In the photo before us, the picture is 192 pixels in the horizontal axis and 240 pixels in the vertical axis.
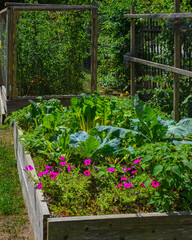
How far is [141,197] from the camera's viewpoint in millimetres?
3436

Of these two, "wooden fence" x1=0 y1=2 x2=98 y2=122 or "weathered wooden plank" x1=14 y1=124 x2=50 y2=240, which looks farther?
"wooden fence" x1=0 y1=2 x2=98 y2=122

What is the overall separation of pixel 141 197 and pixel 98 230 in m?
0.54

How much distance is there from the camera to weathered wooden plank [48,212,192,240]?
119 inches

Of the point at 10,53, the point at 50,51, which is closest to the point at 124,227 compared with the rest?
the point at 10,53

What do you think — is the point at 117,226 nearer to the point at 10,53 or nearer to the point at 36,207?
the point at 36,207

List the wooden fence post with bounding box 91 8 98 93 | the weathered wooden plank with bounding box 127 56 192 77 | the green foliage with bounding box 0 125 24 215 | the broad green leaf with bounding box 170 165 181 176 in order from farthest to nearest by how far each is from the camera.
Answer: the wooden fence post with bounding box 91 8 98 93, the weathered wooden plank with bounding box 127 56 192 77, the green foliage with bounding box 0 125 24 215, the broad green leaf with bounding box 170 165 181 176

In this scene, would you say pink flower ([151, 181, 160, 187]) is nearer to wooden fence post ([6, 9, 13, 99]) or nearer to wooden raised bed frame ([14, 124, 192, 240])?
wooden raised bed frame ([14, 124, 192, 240])

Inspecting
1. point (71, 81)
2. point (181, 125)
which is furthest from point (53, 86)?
point (181, 125)

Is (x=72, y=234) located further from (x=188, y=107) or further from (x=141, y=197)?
(x=188, y=107)

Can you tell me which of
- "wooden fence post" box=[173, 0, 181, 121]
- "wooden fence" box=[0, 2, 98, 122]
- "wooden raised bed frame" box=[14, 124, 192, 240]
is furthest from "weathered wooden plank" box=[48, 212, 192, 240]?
"wooden fence" box=[0, 2, 98, 122]

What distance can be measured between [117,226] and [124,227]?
57 mm

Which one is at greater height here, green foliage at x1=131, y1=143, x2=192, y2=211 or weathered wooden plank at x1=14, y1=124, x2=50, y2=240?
green foliage at x1=131, y1=143, x2=192, y2=211

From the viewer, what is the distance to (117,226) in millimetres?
3096

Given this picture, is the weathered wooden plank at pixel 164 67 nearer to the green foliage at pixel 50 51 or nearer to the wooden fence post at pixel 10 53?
the green foliage at pixel 50 51
